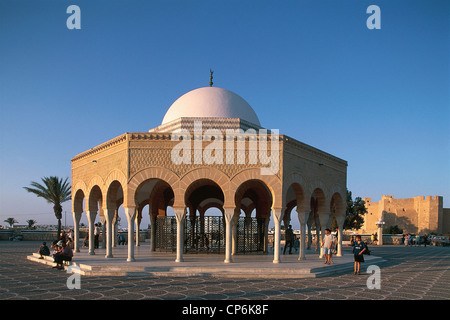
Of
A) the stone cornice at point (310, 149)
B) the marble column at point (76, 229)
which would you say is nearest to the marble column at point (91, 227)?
the marble column at point (76, 229)

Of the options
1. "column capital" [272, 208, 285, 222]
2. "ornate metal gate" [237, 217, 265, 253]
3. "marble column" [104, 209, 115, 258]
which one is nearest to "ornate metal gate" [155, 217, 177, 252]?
"ornate metal gate" [237, 217, 265, 253]

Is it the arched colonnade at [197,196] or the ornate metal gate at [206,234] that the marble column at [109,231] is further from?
the ornate metal gate at [206,234]

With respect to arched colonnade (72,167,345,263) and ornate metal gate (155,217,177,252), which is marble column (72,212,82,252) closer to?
arched colonnade (72,167,345,263)

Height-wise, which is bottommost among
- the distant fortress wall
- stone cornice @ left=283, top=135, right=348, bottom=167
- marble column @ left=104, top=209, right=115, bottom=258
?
the distant fortress wall

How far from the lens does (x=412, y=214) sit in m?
50.8

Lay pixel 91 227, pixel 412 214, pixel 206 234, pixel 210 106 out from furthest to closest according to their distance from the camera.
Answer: pixel 412 214, pixel 206 234, pixel 210 106, pixel 91 227

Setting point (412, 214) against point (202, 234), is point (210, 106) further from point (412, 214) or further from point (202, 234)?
point (412, 214)

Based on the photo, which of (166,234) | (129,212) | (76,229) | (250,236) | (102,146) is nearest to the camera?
(129,212)

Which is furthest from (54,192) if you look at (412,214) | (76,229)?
(412,214)

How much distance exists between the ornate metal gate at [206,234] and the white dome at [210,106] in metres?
3.91

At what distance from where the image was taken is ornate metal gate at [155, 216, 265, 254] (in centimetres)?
1486

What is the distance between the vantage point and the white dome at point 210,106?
14336 millimetres

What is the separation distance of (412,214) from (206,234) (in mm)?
43896

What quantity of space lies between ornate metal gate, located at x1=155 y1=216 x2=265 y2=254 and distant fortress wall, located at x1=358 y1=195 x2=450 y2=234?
4028 cm
